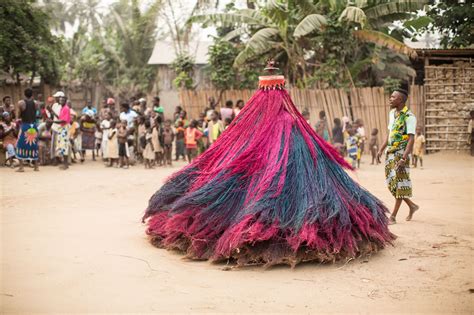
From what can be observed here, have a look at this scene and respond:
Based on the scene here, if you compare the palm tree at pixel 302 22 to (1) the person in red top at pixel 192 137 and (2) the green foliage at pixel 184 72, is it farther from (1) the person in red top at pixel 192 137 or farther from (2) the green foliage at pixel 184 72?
(1) the person in red top at pixel 192 137

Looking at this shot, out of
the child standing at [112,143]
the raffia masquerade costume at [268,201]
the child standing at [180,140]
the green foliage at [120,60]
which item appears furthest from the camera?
the green foliage at [120,60]

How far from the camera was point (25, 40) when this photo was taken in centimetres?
1681

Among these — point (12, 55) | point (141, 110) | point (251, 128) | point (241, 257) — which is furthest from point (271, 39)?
point (241, 257)

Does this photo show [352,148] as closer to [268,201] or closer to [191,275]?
[268,201]

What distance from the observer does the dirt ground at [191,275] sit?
4.29 m

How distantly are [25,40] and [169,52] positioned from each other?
13741 millimetres

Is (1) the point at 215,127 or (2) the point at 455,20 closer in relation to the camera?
(1) the point at 215,127

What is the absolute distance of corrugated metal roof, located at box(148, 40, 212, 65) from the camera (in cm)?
2952

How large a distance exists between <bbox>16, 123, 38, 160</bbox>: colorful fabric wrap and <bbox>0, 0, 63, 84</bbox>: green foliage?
424cm

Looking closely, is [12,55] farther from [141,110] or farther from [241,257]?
[241,257]

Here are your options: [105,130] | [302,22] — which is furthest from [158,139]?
[302,22]

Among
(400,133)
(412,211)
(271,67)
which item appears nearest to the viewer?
(271,67)

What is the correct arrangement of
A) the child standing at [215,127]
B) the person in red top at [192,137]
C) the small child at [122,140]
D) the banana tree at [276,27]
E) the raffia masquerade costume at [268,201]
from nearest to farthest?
the raffia masquerade costume at [268,201], the child standing at [215,127], the small child at [122,140], the person in red top at [192,137], the banana tree at [276,27]

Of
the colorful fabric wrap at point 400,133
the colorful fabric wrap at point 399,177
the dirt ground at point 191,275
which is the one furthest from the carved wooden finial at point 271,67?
the dirt ground at point 191,275
